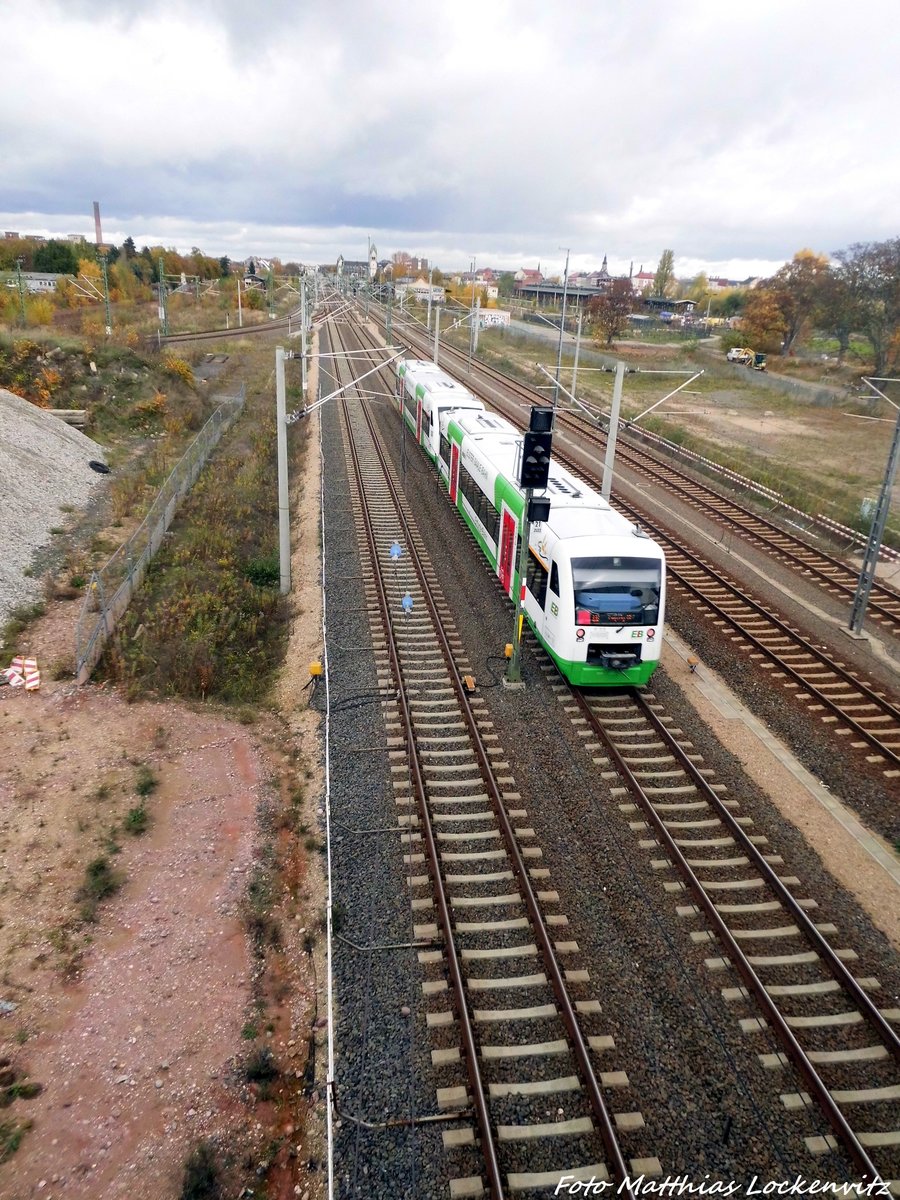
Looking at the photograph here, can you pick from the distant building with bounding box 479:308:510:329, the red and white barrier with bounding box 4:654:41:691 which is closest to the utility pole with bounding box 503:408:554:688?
the red and white barrier with bounding box 4:654:41:691

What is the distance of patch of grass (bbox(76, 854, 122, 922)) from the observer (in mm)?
9016

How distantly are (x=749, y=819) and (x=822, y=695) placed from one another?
4.53 m

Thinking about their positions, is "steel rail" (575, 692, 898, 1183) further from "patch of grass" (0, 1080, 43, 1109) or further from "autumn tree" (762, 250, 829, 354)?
"autumn tree" (762, 250, 829, 354)

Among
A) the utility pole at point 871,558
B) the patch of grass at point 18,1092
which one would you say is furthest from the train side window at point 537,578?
the patch of grass at point 18,1092

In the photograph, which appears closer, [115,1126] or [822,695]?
[115,1126]

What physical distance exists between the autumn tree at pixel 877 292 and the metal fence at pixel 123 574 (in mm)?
51053

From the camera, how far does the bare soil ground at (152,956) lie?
21.5 ft

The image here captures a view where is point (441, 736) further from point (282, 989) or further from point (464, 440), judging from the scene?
point (464, 440)

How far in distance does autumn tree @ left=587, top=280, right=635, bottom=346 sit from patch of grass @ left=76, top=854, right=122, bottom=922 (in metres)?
70.2

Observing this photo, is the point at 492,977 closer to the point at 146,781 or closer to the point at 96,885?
the point at 96,885

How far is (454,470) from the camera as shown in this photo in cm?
2334

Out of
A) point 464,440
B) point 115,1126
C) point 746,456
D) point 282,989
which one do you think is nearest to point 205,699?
point 282,989

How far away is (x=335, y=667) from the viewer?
47.6 ft

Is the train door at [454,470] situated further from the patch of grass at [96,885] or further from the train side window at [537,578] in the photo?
the patch of grass at [96,885]
